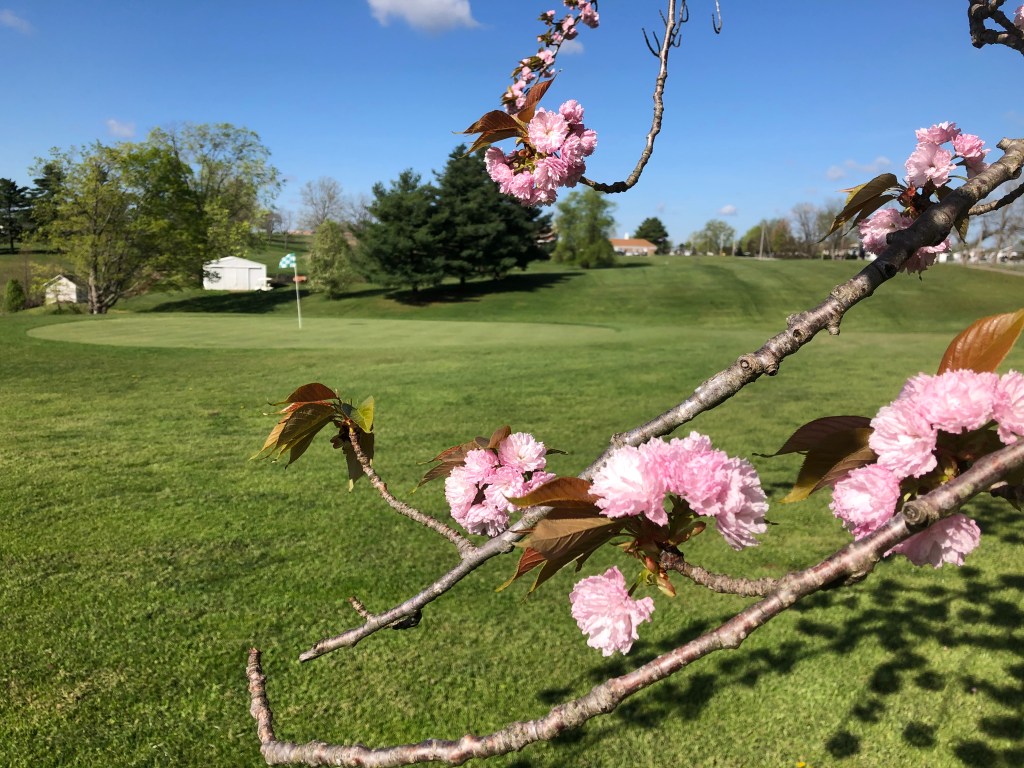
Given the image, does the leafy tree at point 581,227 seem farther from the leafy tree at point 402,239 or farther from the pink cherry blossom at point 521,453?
the pink cherry blossom at point 521,453

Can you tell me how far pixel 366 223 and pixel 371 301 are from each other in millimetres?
4170

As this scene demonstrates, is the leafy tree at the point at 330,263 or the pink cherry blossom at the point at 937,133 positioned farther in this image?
the leafy tree at the point at 330,263

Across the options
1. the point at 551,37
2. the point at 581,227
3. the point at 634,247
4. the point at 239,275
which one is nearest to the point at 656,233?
the point at 634,247

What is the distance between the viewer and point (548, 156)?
142 centimetres

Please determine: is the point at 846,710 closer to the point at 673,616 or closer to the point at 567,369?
the point at 673,616

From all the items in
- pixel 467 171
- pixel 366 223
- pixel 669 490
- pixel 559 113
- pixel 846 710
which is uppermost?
pixel 467 171

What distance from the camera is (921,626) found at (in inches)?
140

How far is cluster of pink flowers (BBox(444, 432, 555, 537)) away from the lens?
1.28 metres

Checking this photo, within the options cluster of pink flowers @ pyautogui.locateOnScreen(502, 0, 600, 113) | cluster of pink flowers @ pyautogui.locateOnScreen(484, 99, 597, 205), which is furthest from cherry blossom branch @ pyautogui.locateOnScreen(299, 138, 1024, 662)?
cluster of pink flowers @ pyautogui.locateOnScreen(502, 0, 600, 113)

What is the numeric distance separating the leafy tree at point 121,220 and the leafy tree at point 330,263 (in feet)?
22.0

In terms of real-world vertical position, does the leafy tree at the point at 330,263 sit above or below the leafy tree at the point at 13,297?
above

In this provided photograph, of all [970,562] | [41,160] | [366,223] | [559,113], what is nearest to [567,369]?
[970,562]

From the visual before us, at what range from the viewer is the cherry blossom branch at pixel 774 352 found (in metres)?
0.95

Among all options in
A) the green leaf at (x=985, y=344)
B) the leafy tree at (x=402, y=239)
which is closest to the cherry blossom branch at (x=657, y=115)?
the green leaf at (x=985, y=344)
